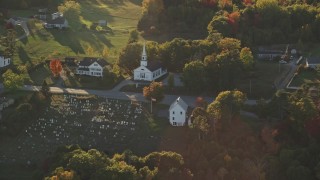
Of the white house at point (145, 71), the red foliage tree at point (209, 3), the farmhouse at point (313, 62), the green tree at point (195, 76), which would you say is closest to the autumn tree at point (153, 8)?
the red foliage tree at point (209, 3)

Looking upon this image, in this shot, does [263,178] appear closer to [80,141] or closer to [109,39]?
[80,141]

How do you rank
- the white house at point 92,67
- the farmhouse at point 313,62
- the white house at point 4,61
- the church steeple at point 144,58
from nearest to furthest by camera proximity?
the church steeple at point 144,58
the white house at point 92,67
the farmhouse at point 313,62
the white house at point 4,61

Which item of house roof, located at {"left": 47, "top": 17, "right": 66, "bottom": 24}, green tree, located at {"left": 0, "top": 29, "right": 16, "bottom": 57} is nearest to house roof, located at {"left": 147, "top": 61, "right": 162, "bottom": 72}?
green tree, located at {"left": 0, "top": 29, "right": 16, "bottom": 57}

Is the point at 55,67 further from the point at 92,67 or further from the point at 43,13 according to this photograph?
the point at 43,13

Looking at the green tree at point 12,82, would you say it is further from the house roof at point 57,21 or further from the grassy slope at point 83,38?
the house roof at point 57,21

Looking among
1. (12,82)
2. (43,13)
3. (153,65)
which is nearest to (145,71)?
(153,65)
